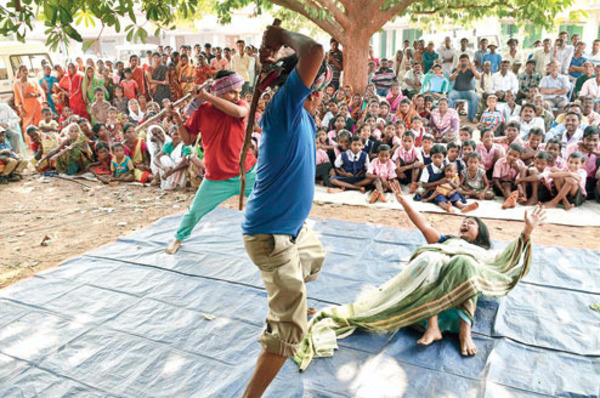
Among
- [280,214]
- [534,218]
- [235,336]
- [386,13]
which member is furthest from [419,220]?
[386,13]

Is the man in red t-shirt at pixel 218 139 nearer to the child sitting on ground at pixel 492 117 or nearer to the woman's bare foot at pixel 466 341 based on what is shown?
the woman's bare foot at pixel 466 341

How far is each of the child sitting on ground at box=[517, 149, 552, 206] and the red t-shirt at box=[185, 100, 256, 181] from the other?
3744 millimetres

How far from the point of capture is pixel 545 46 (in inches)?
392

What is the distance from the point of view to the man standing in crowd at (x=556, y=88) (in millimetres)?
8914

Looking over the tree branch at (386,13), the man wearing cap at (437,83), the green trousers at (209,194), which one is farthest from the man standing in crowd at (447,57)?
the green trousers at (209,194)

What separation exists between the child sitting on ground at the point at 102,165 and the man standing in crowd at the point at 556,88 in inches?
320

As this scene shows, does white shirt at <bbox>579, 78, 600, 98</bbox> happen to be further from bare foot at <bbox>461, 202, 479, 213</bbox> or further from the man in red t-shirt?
the man in red t-shirt

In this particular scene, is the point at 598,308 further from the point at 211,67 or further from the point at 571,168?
the point at 211,67

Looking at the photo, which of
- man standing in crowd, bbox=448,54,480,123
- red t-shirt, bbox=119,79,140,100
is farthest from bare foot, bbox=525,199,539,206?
red t-shirt, bbox=119,79,140,100

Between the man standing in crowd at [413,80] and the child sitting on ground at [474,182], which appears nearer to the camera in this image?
the child sitting on ground at [474,182]

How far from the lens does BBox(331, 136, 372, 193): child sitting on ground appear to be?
6477mm

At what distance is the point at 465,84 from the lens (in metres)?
9.74

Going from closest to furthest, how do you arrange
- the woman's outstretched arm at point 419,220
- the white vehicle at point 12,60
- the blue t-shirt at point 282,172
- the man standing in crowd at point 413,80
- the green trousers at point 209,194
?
the blue t-shirt at point 282,172 → the woman's outstretched arm at point 419,220 → the green trousers at point 209,194 → the man standing in crowd at point 413,80 → the white vehicle at point 12,60

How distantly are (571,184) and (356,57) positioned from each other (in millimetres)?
5554
